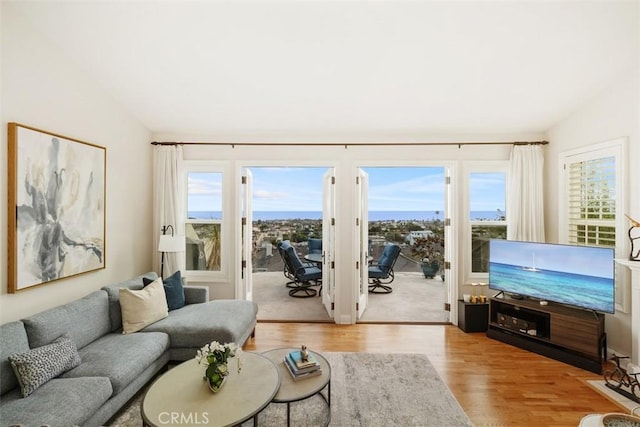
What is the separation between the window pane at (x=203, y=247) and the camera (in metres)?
4.37

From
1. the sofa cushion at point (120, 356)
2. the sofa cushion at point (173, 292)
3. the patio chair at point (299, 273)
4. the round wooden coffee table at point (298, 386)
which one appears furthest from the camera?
the patio chair at point (299, 273)

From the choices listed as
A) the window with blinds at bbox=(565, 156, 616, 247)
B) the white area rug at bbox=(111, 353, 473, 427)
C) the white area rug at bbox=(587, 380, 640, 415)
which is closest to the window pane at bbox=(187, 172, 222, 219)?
the white area rug at bbox=(111, 353, 473, 427)

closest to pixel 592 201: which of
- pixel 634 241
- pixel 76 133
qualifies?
pixel 634 241

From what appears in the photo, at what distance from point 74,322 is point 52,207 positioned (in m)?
1.03

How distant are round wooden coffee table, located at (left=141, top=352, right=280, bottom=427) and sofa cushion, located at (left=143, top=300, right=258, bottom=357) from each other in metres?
0.58

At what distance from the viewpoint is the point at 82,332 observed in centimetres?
250

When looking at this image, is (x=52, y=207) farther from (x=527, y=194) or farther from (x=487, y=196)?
(x=527, y=194)

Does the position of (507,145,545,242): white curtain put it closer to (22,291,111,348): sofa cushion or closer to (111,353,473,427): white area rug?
(111,353,473,427): white area rug

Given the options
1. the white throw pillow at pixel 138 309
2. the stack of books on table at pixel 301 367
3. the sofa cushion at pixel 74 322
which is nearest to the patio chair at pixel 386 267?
the stack of books on table at pixel 301 367

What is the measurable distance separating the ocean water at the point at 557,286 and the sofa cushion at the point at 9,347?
4658mm

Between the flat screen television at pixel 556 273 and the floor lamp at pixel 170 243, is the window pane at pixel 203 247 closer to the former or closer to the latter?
the floor lamp at pixel 170 243

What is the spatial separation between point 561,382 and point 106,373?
391cm

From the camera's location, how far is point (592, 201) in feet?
11.4

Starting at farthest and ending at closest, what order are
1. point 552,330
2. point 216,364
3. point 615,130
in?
point 552,330 → point 615,130 → point 216,364
